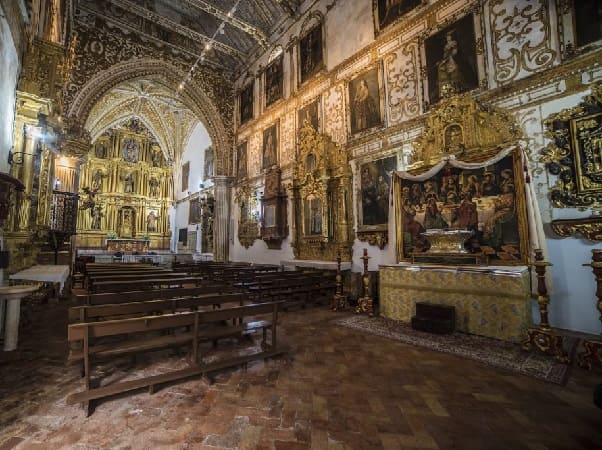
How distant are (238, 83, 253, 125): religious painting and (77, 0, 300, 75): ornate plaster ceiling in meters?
1.41

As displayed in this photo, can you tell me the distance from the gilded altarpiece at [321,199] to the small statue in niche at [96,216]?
1696cm

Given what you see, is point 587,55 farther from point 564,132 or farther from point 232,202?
point 232,202

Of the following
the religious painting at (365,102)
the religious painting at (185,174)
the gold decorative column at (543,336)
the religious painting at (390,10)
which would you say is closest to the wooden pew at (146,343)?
the gold decorative column at (543,336)

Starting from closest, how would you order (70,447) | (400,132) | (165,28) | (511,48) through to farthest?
(70,447) → (511,48) → (400,132) → (165,28)

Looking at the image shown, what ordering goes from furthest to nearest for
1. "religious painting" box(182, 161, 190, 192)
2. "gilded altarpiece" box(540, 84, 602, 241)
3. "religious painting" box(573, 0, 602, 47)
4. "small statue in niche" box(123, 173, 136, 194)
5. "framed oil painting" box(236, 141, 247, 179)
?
1. "small statue in niche" box(123, 173, 136, 194)
2. "religious painting" box(182, 161, 190, 192)
3. "framed oil painting" box(236, 141, 247, 179)
4. "religious painting" box(573, 0, 602, 47)
5. "gilded altarpiece" box(540, 84, 602, 241)

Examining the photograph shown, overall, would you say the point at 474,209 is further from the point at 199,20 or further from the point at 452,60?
the point at 199,20

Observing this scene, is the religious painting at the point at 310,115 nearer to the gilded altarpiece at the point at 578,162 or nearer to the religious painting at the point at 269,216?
the religious painting at the point at 269,216

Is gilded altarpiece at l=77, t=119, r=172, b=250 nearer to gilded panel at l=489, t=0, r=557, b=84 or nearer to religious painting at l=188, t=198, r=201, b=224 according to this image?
religious painting at l=188, t=198, r=201, b=224

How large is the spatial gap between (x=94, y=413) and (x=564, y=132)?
22.3ft

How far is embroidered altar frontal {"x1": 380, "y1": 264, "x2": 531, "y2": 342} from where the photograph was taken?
3.81 metres

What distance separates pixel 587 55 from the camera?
442 centimetres

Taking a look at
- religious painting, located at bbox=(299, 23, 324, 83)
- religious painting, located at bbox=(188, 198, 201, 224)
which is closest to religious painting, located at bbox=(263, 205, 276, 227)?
religious painting, located at bbox=(299, 23, 324, 83)

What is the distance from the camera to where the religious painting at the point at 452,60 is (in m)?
5.94

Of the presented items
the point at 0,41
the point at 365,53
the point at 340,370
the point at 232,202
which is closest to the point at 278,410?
the point at 340,370
